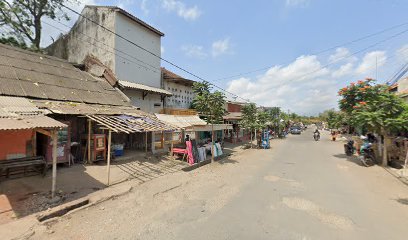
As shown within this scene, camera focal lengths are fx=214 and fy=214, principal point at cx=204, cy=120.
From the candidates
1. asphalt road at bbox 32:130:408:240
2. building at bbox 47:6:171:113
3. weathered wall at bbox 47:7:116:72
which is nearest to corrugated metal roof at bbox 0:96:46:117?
A: asphalt road at bbox 32:130:408:240

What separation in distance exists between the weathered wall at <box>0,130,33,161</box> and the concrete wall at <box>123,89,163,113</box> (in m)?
7.41

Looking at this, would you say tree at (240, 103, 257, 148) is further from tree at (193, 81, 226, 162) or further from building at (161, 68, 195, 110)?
tree at (193, 81, 226, 162)

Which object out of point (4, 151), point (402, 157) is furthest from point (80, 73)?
point (402, 157)

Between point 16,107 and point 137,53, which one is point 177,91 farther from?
point 16,107

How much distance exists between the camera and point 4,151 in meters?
8.59

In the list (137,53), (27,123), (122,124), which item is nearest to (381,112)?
(122,124)

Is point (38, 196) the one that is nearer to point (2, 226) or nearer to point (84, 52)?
point (2, 226)

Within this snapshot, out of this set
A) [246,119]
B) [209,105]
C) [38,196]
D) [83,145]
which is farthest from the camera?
[246,119]

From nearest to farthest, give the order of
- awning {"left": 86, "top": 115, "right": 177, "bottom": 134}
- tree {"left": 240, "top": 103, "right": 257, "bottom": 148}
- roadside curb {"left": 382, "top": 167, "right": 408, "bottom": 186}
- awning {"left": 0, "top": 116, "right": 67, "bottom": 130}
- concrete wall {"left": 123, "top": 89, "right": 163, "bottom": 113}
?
awning {"left": 0, "top": 116, "right": 67, "bottom": 130}
awning {"left": 86, "top": 115, "right": 177, "bottom": 134}
roadside curb {"left": 382, "top": 167, "right": 408, "bottom": 186}
concrete wall {"left": 123, "top": 89, "right": 163, "bottom": 113}
tree {"left": 240, "top": 103, "right": 257, "bottom": 148}

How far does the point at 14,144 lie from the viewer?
8.90 metres

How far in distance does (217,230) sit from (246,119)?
676 inches

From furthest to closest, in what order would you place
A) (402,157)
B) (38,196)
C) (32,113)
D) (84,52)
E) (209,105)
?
(84,52)
(209,105)
(402,157)
(32,113)
(38,196)

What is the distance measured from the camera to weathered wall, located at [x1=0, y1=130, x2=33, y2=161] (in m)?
8.55

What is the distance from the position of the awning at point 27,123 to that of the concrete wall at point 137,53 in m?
9.94
